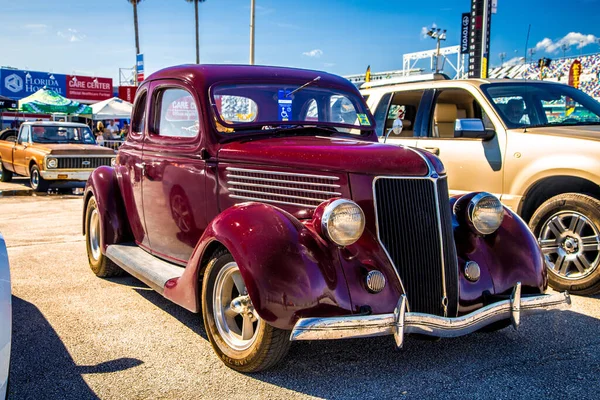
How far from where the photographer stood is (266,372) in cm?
331

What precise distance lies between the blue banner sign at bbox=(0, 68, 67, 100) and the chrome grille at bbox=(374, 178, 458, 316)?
33211mm

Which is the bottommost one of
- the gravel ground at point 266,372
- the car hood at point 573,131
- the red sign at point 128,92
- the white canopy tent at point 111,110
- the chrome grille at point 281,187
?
the gravel ground at point 266,372

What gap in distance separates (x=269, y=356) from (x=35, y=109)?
749 inches

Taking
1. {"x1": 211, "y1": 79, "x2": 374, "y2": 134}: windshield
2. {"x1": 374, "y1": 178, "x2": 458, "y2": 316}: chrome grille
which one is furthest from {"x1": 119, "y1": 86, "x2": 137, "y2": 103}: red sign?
{"x1": 374, "y1": 178, "x2": 458, "y2": 316}: chrome grille

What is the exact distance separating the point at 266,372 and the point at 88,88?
3675 centimetres

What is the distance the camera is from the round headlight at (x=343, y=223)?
123 inches

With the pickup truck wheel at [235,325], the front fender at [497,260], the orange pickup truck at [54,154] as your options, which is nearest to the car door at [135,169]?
the pickup truck wheel at [235,325]

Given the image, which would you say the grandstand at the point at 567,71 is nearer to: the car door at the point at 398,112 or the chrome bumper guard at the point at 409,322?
the car door at the point at 398,112

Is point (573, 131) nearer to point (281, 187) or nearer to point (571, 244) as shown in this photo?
point (571, 244)

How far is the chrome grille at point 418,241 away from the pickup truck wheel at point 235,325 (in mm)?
757

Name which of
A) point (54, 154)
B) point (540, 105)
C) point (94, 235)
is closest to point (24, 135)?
point (54, 154)

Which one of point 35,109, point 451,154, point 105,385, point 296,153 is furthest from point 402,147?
point 35,109

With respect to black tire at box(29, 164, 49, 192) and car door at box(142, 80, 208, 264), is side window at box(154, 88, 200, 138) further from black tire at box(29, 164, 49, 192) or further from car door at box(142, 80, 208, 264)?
black tire at box(29, 164, 49, 192)

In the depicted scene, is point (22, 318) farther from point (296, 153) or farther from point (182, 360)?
point (296, 153)
